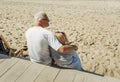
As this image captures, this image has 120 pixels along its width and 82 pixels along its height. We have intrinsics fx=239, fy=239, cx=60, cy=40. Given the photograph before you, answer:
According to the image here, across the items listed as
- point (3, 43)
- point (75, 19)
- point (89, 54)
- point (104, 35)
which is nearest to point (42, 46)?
point (3, 43)

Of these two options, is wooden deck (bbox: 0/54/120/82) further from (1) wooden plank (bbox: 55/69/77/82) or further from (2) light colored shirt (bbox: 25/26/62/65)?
(2) light colored shirt (bbox: 25/26/62/65)

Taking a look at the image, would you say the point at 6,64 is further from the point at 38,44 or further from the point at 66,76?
the point at 66,76

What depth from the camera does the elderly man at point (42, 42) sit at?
132 inches

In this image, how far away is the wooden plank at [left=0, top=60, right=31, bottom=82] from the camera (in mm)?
3051

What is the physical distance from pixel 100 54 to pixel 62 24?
330 centimetres

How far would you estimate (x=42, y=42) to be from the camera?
11.2ft

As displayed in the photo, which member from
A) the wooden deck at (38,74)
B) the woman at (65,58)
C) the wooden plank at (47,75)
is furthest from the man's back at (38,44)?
the wooden plank at (47,75)

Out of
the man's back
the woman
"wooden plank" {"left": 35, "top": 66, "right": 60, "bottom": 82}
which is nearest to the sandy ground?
the woman

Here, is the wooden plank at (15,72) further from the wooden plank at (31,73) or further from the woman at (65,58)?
the woman at (65,58)

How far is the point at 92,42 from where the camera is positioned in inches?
283

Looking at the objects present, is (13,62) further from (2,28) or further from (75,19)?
(75,19)

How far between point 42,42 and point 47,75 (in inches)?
20.4

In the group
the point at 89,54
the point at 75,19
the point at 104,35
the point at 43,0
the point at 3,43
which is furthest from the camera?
the point at 43,0

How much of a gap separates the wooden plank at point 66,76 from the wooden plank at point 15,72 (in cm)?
51
